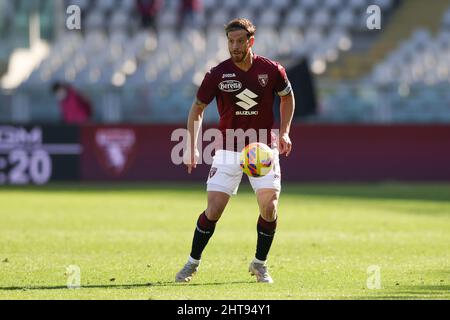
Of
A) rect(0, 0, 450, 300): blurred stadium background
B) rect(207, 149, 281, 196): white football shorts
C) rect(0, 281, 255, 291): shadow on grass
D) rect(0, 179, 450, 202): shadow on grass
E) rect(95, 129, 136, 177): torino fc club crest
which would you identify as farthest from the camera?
rect(95, 129, 136, 177): torino fc club crest

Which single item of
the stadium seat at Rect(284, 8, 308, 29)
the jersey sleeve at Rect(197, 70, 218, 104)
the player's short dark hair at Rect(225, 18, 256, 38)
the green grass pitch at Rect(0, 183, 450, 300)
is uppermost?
the stadium seat at Rect(284, 8, 308, 29)

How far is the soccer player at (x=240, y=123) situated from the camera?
10.4 meters

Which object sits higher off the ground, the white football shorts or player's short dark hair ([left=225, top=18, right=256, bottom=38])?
player's short dark hair ([left=225, top=18, right=256, bottom=38])

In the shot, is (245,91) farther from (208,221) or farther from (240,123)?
(208,221)

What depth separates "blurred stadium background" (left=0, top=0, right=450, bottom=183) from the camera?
2538cm

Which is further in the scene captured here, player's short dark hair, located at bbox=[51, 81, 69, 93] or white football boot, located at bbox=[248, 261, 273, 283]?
player's short dark hair, located at bbox=[51, 81, 69, 93]

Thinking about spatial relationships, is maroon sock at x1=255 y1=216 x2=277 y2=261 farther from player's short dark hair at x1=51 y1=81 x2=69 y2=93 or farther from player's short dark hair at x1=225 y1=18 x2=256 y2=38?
player's short dark hair at x1=51 y1=81 x2=69 y2=93

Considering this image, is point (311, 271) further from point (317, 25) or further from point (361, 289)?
point (317, 25)

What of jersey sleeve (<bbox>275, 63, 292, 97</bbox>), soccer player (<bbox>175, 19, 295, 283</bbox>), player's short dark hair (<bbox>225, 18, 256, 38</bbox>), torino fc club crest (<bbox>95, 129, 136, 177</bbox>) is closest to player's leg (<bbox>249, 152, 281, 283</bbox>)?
soccer player (<bbox>175, 19, 295, 283</bbox>)

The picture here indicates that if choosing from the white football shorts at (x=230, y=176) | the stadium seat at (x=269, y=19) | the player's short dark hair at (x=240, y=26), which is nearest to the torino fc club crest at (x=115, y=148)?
the stadium seat at (x=269, y=19)

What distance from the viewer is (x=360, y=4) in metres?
31.3

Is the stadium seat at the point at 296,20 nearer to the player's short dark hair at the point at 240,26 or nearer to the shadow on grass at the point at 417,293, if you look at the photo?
the player's short dark hair at the point at 240,26

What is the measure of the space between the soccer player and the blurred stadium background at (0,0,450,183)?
13.3 metres
